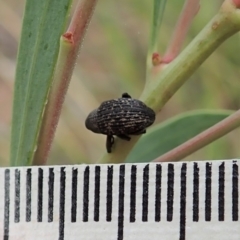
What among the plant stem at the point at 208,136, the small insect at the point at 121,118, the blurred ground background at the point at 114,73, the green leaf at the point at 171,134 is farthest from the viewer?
the blurred ground background at the point at 114,73

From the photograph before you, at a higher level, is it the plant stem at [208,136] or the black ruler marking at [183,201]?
the plant stem at [208,136]

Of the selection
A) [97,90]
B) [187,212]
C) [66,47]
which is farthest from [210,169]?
[97,90]

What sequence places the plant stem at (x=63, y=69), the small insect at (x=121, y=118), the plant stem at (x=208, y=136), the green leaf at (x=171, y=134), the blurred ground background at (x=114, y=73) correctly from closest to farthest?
the plant stem at (x=63, y=69) < the plant stem at (x=208, y=136) < the small insect at (x=121, y=118) < the green leaf at (x=171, y=134) < the blurred ground background at (x=114, y=73)

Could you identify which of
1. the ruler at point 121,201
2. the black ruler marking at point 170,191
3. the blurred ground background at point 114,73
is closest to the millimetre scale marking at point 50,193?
the ruler at point 121,201

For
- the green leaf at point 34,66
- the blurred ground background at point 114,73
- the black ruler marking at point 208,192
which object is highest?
the green leaf at point 34,66

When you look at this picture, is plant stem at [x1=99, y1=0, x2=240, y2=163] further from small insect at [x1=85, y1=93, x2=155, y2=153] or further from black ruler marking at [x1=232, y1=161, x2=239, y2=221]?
black ruler marking at [x1=232, y1=161, x2=239, y2=221]

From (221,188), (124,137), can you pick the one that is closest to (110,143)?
(124,137)

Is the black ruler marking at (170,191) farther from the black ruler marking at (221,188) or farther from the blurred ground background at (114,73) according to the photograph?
the blurred ground background at (114,73)
